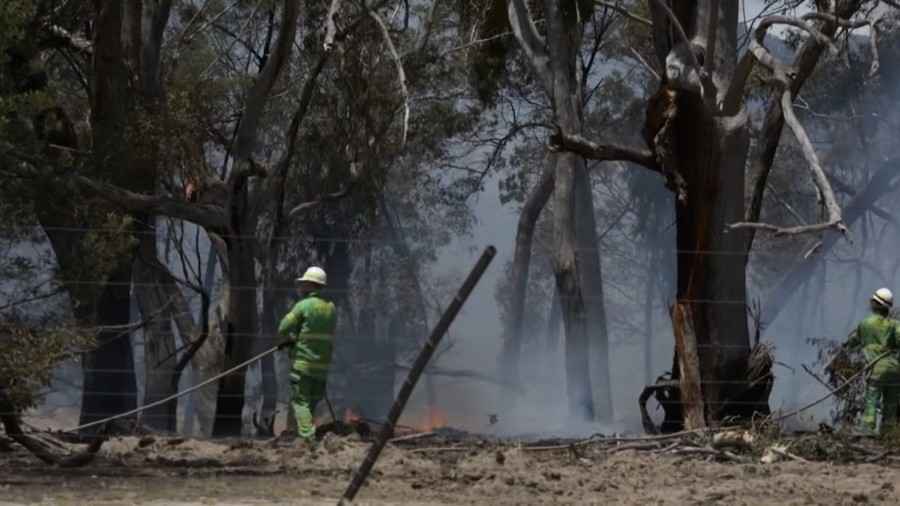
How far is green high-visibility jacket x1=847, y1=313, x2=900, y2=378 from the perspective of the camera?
1636 cm

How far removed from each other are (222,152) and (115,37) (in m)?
9.08

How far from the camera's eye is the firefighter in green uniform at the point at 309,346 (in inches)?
602

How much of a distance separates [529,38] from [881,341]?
7.88 meters

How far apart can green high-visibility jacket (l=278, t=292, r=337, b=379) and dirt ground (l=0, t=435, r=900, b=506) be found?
28.0 inches

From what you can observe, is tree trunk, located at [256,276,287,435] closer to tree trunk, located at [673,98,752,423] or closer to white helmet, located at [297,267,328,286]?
white helmet, located at [297,267,328,286]

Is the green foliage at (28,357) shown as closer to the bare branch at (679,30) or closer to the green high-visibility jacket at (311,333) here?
the green high-visibility jacket at (311,333)

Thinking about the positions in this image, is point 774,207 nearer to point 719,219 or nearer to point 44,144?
point 719,219

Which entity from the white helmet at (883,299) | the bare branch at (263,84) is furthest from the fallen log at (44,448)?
the white helmet at (883,299)

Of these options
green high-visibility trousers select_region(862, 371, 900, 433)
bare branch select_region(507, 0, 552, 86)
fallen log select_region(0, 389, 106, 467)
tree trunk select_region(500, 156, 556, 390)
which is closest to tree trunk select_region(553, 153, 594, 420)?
tree trunk select_region(500, 156, 556, 390)

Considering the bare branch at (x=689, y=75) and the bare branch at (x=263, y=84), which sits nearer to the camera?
the bare branch at (x=689, y=75)

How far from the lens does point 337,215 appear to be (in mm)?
32125

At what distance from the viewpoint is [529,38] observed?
890 inches

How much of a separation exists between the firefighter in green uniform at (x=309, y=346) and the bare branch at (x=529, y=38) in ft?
23.6

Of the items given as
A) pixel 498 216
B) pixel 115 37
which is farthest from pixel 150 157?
pixel 498 216
